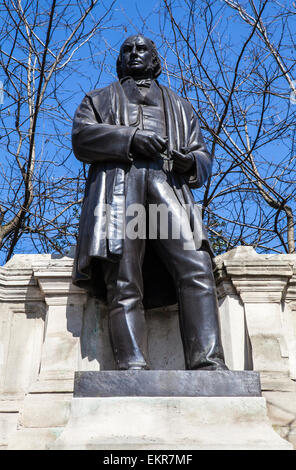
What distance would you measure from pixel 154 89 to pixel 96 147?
0.97 m

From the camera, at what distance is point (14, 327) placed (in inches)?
209

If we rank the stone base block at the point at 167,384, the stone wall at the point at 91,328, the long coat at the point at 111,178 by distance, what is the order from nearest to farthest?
1. the stone base block at the point at 167,384
2. the long coat at the point at 111,178
3. the stone wall at the point at 91,328

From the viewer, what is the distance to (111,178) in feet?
15.9

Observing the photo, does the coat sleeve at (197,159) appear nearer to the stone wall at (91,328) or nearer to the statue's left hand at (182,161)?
the statue's left hand at (182,161)

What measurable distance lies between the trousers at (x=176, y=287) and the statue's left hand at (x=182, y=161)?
0.17 m

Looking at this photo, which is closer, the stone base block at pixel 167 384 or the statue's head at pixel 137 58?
the stone base block at pixel 167 384

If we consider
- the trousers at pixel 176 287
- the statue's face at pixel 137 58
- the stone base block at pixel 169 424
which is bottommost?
the stone base block at pixel 169 424

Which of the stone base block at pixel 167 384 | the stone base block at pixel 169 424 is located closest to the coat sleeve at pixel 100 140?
the stone base block at pixel 167 384

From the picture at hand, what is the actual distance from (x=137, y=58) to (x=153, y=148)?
117 centimetres

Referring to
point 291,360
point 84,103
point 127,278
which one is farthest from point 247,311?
point 84,103

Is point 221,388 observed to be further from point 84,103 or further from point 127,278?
point 84,103

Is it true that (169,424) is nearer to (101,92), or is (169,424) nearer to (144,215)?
(144,215)

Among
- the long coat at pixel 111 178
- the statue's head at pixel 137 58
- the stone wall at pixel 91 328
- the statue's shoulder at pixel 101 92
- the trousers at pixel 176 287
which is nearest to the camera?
the trousers at pixel 176 287

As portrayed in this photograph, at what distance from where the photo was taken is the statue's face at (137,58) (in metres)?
5.45
